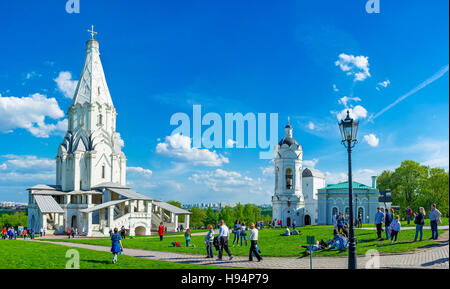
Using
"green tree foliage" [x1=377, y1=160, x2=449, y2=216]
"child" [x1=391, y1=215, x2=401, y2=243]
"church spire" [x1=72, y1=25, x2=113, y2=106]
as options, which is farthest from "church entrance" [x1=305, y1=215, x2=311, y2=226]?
"child" [x1=391, y1=215, x2=401, y2=243]

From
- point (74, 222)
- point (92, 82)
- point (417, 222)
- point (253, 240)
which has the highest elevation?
point (92, 82)

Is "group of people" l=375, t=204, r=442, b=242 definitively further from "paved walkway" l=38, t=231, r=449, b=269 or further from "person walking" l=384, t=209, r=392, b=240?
"paved walkway" l=38, t=231, r=449, b=269

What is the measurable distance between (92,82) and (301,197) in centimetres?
3811

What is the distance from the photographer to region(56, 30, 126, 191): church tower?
59719mm

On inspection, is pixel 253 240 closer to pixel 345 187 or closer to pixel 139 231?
pixel 139 231

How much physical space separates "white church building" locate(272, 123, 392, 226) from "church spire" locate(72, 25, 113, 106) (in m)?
29.4

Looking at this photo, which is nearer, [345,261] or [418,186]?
[345,261]

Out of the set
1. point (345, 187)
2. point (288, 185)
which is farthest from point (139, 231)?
point (345, 187)

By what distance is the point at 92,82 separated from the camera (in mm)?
62594

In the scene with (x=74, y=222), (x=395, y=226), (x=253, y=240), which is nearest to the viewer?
(x=253, y=240)
